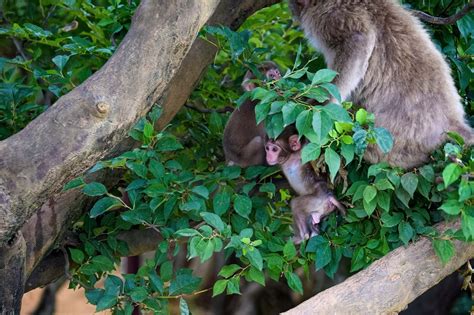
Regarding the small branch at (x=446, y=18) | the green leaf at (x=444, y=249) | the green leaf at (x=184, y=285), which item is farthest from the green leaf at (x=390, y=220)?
the small branch at (x=446, y=18)

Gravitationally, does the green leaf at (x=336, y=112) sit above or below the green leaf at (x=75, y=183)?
above

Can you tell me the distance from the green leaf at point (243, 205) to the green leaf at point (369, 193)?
542 mm

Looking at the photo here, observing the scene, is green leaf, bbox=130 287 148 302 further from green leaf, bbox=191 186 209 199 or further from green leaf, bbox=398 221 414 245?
green leaf, bbox=398 221 414 245

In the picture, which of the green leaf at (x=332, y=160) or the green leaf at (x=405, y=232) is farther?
the green leaf at (x=405, y=232)

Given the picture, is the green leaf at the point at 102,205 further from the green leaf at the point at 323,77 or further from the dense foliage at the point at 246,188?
the green leaf at the point at 323,77

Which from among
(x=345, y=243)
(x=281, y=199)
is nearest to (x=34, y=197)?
(x=345, y=243)

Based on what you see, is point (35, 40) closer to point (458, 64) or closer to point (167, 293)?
point (167, 293)

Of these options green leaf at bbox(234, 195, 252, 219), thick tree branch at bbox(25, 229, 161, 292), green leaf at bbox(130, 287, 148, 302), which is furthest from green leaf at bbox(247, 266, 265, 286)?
thick tree branch at bbox(25, 229, 161, 292)

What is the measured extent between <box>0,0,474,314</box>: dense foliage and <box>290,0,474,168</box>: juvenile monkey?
12 centimetres

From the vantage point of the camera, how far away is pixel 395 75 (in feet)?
11.5

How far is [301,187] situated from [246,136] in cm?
50

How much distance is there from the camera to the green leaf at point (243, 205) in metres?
3.33

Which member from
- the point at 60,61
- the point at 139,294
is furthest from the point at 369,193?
the point at 60,61

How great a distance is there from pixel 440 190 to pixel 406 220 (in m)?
0.27
